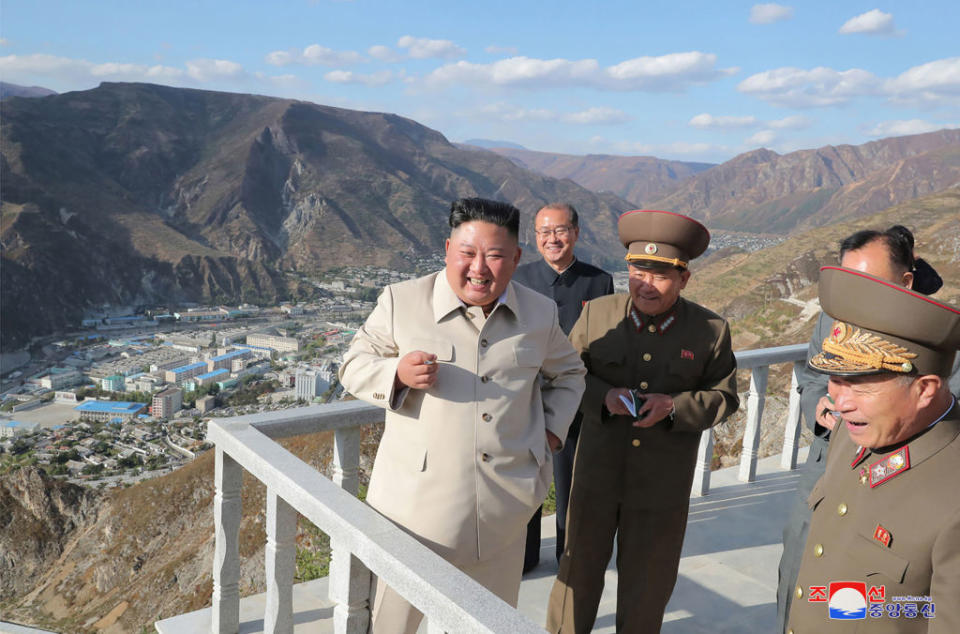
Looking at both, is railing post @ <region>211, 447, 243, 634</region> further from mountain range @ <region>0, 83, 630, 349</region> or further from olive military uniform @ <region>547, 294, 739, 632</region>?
mountain range @ <region>0, 83, 630, 349</region>

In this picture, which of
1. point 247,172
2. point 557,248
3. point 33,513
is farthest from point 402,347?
point 247,172

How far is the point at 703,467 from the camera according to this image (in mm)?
4324

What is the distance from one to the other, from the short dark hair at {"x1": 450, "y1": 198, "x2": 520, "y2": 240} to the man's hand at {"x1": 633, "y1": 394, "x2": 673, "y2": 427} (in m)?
0.84

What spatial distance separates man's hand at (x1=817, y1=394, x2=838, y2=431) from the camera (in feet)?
6.65

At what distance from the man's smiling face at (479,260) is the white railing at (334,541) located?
2.31 ft

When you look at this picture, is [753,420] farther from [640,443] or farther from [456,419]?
[456,419]

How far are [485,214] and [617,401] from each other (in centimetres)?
91

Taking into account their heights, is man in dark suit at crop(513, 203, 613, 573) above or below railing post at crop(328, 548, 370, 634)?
above

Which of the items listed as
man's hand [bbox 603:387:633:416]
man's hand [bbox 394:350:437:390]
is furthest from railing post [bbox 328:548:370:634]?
man's hand [bbox 603:387:633:416]

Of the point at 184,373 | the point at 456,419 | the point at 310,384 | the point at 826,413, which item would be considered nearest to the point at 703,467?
the point at 826,413

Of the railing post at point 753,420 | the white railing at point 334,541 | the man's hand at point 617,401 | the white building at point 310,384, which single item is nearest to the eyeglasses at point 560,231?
the man's hand at point 617,401

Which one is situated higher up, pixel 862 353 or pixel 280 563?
pixel 862 353

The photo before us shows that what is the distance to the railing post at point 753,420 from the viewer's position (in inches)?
173

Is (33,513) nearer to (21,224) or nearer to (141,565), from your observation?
(141,565)
